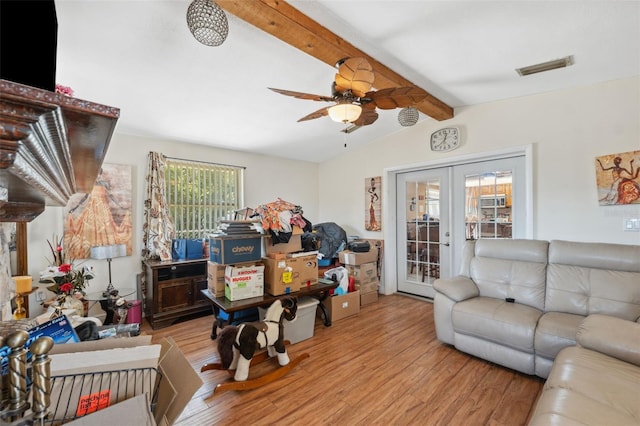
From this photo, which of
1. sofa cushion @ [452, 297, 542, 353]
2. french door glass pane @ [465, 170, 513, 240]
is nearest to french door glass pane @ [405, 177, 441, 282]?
french door glass pane @ [465, 170, 513, 240]

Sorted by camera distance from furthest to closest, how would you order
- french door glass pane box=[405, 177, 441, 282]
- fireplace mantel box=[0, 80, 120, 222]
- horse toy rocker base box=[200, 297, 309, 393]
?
1. french door glass pane box=[405, 177, 441, 282]
2. horse toy rocker base box=[200, 297, 309, 393]
3. fireplace mantel box=[0, 80, 120, 222]

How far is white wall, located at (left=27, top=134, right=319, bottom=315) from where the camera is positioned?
300cm

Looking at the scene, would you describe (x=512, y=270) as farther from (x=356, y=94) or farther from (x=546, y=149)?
(x=356, y=94)

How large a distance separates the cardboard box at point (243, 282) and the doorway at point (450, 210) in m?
2.60

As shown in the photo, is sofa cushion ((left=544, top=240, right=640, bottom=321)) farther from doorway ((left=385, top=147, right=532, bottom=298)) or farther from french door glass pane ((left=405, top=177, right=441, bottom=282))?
french door glass pane ((left=405, top=177, right=441, bottom=282))

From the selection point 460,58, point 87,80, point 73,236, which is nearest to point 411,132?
point 460,58

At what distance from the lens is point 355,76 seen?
75.0 inches

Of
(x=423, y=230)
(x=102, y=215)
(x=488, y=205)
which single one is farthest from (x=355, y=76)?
(x=102, y=215)

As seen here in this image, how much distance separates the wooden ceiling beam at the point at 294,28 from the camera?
5.81ft

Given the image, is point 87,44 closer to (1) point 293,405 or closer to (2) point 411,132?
(1) point 293,405

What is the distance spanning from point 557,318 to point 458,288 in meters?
0.76

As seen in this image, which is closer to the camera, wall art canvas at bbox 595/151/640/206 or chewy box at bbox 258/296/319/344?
wall art canvas at bbox 595/151/640/206

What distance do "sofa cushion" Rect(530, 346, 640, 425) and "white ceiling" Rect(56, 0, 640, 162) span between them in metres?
2.33

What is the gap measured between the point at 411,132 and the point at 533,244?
2.33 metres
